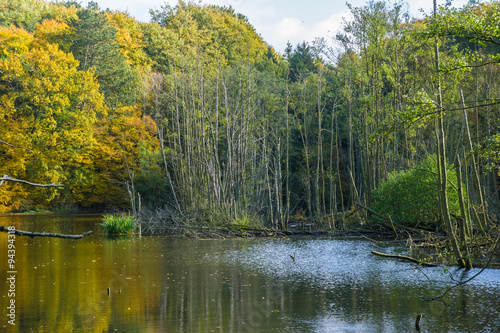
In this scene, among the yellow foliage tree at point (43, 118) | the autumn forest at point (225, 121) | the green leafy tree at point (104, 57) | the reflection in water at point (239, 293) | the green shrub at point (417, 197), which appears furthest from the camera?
the green leafy tree at point (104, 57)

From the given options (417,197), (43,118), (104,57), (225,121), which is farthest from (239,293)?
(104,57)

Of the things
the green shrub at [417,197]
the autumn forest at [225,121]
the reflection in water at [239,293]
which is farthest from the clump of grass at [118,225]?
the green shrub at [417,197]

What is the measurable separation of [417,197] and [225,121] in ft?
30.9

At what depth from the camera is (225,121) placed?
19.4 metres

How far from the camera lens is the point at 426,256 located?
901 centimetres

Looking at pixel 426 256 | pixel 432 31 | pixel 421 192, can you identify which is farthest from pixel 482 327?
pixel 421 192

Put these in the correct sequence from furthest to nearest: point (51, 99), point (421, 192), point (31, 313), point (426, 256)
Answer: point (51, 99)
point (421, 192)
point (426, 256)
point (31, 313)

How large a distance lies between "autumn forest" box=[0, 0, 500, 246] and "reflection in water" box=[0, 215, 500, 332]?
2.66m

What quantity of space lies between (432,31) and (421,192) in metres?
6.33

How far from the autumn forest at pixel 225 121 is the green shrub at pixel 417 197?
0.11 feet

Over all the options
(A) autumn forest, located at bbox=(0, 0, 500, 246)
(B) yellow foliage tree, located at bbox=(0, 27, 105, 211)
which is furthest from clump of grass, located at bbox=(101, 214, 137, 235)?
(B) yellow foliage tree, located at bbox=(0, 27, 105, 211)

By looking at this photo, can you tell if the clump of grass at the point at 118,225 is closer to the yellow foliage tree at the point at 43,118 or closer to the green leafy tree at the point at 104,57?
the yellow foliage tree at the point at 43,118

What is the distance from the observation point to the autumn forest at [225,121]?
14109 mm

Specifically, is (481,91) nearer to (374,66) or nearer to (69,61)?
(374,66)
